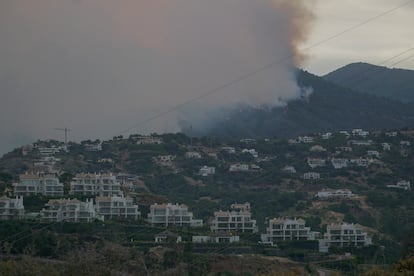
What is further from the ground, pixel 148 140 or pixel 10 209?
pixel 148 140

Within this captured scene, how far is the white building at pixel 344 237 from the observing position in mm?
78188

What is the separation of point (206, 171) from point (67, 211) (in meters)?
40.7

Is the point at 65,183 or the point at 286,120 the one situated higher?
the point at 286,120

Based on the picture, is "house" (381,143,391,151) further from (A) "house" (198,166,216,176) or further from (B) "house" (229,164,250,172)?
(A) "house" (198,166,216,176)

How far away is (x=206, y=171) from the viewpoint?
118m

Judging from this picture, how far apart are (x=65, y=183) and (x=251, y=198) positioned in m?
18.0

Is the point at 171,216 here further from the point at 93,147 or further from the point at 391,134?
the point at 391,134

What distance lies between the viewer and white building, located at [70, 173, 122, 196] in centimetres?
9056

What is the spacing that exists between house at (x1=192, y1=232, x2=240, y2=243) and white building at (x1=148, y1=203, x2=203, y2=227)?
5.52 metres

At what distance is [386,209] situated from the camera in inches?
3703

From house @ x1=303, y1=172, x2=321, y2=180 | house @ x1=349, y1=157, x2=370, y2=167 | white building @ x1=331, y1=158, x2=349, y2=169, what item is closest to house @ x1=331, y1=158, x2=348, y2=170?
white building @ x1=331, y1=158, x2=349, y2=169

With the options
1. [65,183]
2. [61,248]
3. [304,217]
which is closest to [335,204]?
[304,217]

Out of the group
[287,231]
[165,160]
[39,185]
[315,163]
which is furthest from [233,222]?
[315,163]

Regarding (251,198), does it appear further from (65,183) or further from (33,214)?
(33,214)
